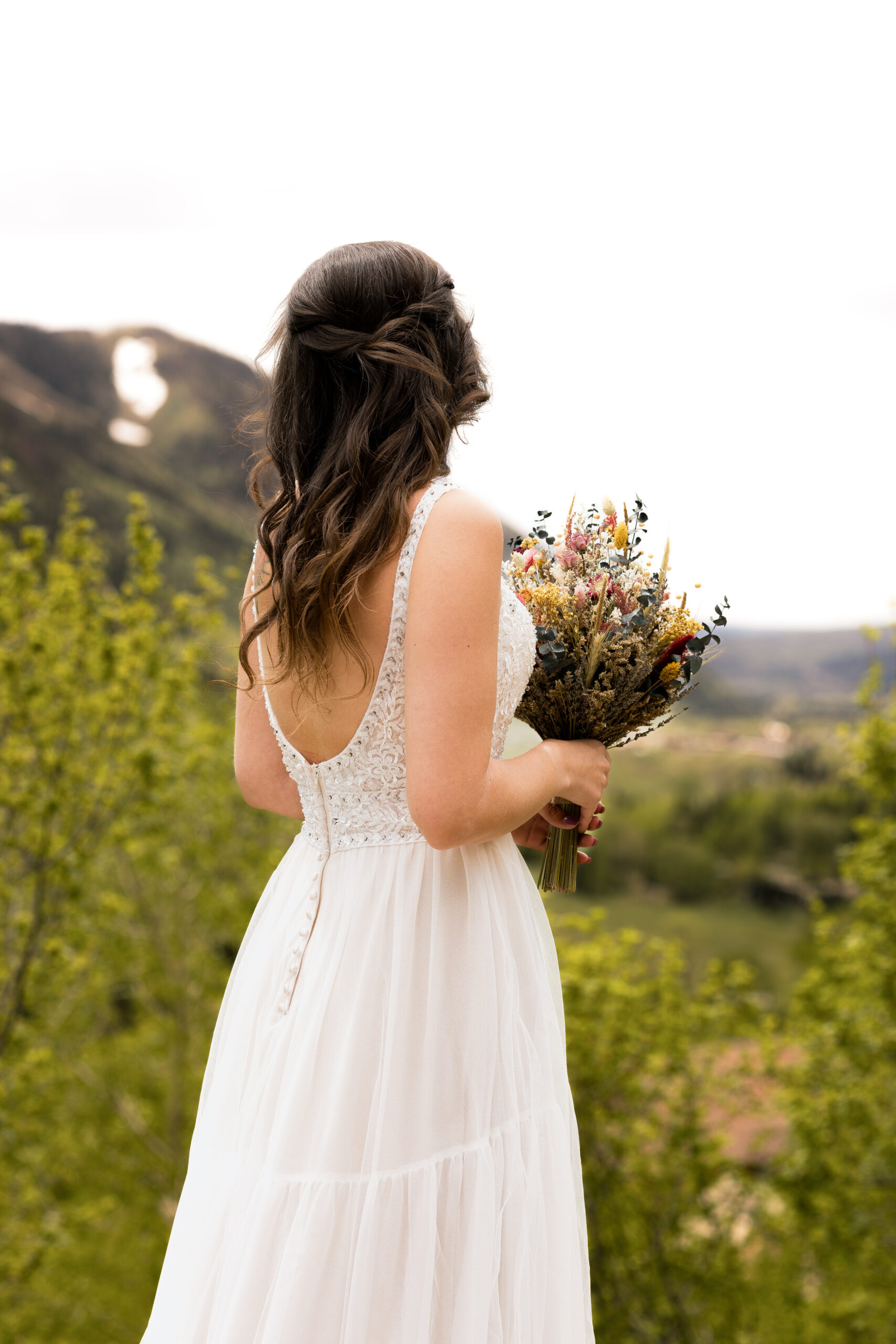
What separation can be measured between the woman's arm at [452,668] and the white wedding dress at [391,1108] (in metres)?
0.05

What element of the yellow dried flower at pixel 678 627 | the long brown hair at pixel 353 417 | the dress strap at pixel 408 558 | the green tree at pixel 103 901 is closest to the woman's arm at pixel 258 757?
the long brown hair at pixel 353 417

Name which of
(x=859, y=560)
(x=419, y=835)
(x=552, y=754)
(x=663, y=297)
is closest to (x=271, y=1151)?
(x=419, y=835)

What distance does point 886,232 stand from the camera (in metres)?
7.21

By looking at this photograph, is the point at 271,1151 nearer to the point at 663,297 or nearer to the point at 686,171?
the point at 663,297

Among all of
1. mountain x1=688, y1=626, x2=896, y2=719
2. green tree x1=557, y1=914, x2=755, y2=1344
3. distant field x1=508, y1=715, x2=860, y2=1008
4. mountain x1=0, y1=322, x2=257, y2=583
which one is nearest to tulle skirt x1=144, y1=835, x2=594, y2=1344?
green tree x1=557, y1=914, x2=755, y2=1344

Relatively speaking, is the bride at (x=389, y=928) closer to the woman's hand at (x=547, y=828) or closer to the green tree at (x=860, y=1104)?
the woman's hand at (x=547, y=828)

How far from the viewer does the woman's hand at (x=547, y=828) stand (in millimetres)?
1771

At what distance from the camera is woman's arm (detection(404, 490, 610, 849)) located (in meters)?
1.28

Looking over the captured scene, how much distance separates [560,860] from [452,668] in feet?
2.25

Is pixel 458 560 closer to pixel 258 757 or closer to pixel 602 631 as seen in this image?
pixel 602 631

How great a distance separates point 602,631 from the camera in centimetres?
157

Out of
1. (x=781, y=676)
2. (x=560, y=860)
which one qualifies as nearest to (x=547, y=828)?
(x=560, y=860)

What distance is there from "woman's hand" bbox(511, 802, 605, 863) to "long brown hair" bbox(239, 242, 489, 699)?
0.54 m

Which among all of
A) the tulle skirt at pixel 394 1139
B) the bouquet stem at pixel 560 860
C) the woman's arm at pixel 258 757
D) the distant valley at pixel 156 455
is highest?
the distant valley at pixel 156 455
